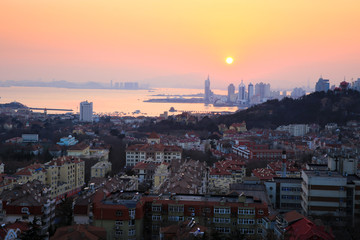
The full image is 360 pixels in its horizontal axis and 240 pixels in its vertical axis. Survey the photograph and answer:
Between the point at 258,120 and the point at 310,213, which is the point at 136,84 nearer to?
the point at 258,120

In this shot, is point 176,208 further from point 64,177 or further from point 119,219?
point 64,177

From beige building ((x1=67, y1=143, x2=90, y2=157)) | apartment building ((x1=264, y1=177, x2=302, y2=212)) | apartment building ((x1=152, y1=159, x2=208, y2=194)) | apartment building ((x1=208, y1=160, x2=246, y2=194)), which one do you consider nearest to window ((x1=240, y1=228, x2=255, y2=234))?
apartment building ((x1=152, y1=159, x2=208, y2=194))

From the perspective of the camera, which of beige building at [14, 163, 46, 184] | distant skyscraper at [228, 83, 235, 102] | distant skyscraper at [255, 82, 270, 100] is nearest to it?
beige building at [14, 163, 46, 184]

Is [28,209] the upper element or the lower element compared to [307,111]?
lower

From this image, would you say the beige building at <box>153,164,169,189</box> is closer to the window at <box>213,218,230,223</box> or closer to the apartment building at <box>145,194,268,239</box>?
the apartment building at <box>145,194,268,239</box>

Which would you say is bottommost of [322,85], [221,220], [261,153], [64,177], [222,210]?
[64,177]

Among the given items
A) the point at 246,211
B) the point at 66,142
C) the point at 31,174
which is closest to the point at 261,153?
the point at 66,142

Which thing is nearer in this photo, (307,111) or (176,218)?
(176,218)

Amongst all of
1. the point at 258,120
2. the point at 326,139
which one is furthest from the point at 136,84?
the point at 326,139

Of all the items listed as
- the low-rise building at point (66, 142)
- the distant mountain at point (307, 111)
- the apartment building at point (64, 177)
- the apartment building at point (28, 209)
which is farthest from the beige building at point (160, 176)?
the distant mountain at point (307, 111)
